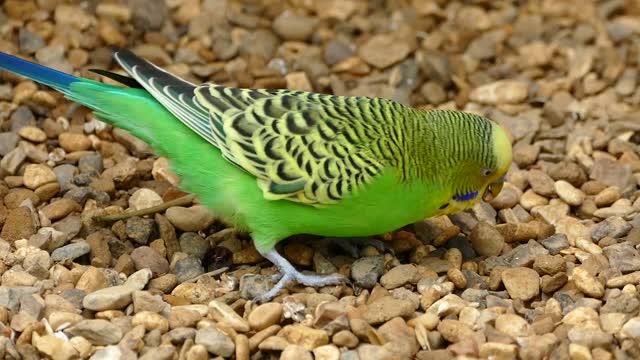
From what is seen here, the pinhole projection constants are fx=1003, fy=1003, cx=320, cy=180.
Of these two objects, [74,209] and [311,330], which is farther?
[74,209]

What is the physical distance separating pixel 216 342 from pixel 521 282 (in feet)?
5.11

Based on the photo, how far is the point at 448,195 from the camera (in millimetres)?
5023

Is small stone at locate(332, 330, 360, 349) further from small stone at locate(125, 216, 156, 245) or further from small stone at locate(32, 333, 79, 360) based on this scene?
small stone at locate(125, 216, 156, 245)

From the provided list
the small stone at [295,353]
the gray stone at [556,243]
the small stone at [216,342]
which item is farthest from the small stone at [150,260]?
the gray stone at [556,243]

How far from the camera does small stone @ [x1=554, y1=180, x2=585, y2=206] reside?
19.0ft

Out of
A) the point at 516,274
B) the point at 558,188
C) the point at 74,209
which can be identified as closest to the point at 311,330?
the point at 516,274

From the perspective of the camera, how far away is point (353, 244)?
541 centimetres

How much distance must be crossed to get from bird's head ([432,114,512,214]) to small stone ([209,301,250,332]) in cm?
122

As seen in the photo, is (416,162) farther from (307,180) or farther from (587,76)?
(587,76)

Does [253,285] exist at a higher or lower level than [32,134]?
lower

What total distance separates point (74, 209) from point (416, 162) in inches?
75.0

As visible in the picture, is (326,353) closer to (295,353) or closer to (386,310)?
(295,353)

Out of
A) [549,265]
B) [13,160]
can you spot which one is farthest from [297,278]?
[13,160]

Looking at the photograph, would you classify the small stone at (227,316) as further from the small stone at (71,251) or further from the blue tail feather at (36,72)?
the blue tail feather at (36,72)
